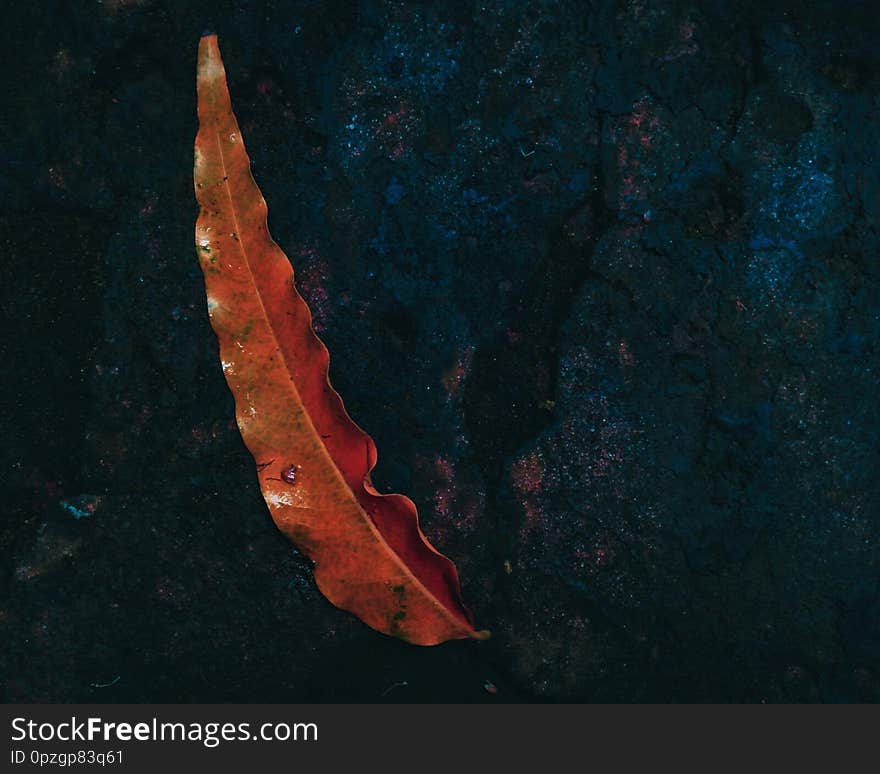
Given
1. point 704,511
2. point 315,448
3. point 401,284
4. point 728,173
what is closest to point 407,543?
point 315,448

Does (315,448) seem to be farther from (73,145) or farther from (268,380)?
(73,145)

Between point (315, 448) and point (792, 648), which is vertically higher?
point (315, 448)

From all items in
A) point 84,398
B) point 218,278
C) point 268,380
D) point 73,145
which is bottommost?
point 84,398

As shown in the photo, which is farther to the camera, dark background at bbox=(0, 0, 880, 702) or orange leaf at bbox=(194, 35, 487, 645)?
dark background at bbox=(0, 0, 880, 702)

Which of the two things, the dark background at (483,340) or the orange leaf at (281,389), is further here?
the dark background at (483,340)

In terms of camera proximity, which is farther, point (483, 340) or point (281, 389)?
point (483, 340)
